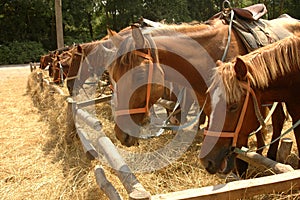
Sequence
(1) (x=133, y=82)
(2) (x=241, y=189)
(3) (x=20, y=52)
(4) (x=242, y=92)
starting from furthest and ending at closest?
(3) (x=20, y=52), (1) (x=133, y=82), (4) (x=242, y=92), (2) (x=241, y=189)

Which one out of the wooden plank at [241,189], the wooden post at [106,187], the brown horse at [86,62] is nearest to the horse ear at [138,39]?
A: the wooden post at [106,187]

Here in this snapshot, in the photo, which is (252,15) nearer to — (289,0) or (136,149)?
(136,149)

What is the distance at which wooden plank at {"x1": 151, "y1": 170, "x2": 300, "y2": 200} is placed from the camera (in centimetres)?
163

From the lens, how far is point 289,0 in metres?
26.5

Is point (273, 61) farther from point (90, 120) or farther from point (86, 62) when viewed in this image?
point (86, 62)

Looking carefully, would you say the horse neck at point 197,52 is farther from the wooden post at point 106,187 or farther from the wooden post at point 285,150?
the wooden post at point 106,187

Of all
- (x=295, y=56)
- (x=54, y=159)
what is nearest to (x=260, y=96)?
(x=295, y=56)

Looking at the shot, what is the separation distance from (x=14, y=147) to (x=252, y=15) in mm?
3762

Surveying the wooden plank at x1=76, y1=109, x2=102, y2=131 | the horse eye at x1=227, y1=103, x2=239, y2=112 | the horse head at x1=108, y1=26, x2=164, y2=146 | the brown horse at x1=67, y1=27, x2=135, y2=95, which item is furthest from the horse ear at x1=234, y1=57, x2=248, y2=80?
the brown horse at x1=67, y1=27, x2=135, y2=95

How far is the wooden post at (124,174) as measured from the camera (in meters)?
1.64

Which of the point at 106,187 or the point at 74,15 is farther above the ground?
the point at 74,15

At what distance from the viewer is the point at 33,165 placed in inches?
147

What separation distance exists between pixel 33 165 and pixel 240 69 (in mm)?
2948

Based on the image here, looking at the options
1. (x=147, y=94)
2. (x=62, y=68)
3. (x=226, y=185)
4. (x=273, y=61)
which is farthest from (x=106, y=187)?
(x=62, y=68)
